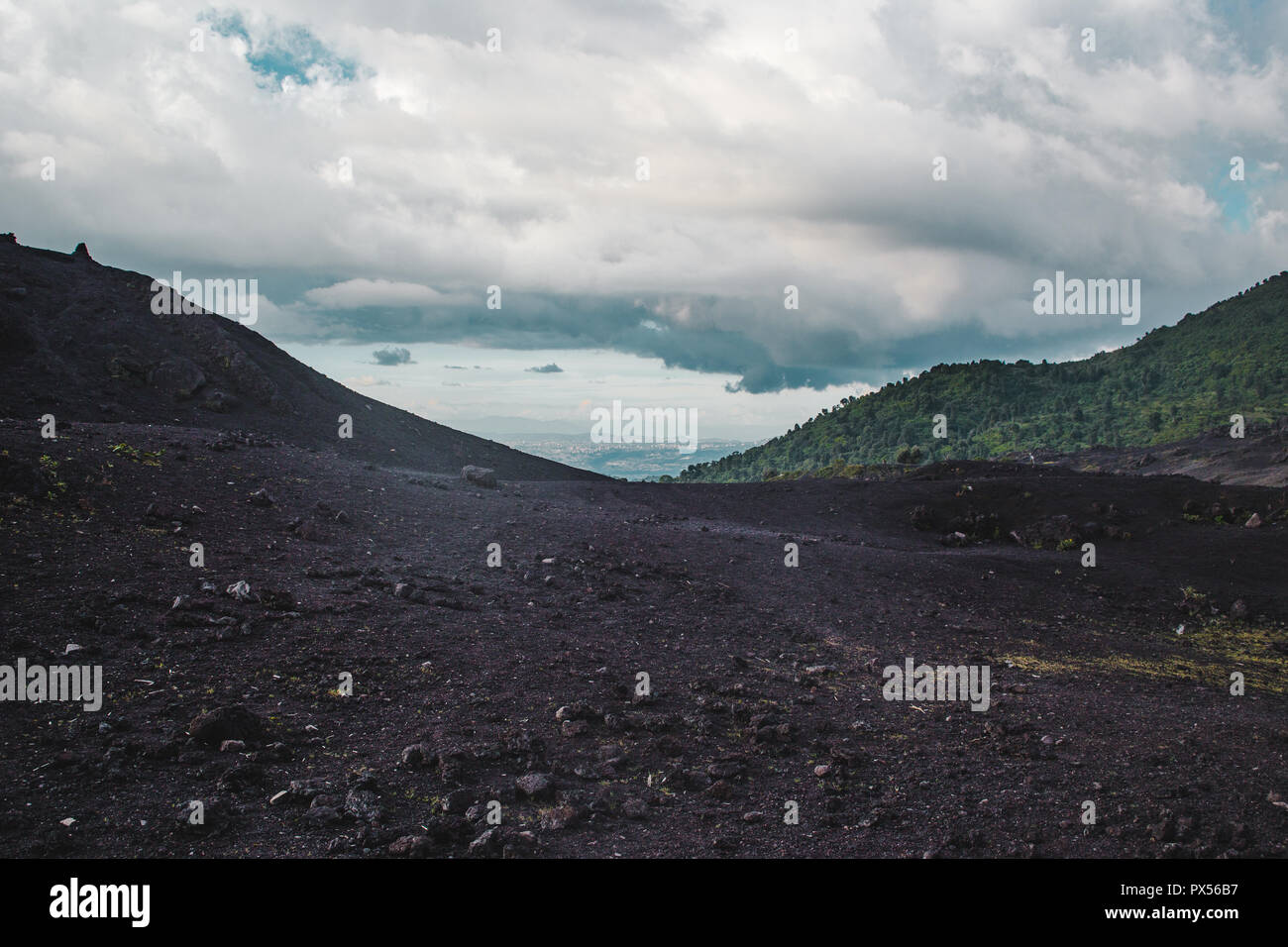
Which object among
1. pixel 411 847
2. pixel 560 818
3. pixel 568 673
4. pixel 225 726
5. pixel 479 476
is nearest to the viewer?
pixel 411 847

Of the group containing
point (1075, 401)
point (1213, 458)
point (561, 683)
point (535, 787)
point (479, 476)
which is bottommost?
point (535, 787)

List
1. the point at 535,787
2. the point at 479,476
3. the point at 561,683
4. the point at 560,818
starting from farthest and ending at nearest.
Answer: the point at 479,476 → the point at 561,683 → the point at 535,787 → the point at 560,818

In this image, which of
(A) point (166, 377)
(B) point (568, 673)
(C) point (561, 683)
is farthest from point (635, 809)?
(A) point (166, 377)

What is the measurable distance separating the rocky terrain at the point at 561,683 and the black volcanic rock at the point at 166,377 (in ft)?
24.9

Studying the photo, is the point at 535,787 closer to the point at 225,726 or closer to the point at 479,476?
the point at 225,726

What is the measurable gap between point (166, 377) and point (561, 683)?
76.0 feet

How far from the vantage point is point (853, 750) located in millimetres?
8727

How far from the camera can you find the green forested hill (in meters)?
63.4

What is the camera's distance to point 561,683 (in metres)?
10.1

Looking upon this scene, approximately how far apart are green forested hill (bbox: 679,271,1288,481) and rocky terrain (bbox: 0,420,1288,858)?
42736 millimetres

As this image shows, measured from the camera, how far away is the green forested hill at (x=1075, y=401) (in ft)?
208

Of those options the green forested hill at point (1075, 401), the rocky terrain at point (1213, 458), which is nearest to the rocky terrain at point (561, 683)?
the rocky terrain at point (1213, 458)

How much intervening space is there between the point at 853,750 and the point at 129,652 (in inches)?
331

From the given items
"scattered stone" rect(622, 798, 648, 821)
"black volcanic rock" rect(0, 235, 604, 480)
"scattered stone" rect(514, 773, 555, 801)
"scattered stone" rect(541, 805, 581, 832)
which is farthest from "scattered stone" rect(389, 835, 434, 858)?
"black volcanic rock" rect(0, 235, 604, 480)
